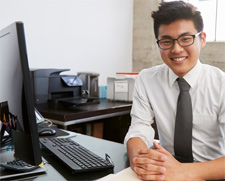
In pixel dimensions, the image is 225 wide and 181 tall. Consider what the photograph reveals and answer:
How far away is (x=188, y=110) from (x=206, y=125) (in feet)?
0.44

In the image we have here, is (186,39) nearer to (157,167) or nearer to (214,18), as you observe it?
(157,167)

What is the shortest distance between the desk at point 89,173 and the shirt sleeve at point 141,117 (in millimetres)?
133

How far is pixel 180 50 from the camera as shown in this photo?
1220 mm

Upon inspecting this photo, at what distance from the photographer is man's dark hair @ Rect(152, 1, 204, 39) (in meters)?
1.25

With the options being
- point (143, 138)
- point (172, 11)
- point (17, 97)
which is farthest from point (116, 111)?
point (17, 97)

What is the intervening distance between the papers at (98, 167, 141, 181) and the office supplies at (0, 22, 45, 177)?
0.23 m

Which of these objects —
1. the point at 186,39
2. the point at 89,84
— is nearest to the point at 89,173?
the point at 186,39

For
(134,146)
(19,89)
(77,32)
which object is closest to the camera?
(19,89)

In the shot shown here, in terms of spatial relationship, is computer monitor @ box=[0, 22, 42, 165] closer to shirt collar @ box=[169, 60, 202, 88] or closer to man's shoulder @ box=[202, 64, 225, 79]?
shirt collar @ box=[169, 60, 202, 88]

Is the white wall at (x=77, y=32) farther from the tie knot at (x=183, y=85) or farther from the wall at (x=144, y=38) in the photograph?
the tie knot at (x=183, y=85)

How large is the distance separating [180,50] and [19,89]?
2.67ft

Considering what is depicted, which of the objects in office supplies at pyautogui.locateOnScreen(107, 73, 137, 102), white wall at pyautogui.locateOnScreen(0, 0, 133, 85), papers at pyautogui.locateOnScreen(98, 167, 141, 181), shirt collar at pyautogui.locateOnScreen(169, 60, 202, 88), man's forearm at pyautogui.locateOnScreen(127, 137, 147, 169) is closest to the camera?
papers at pyautogui.locateOnScreen(98, 167, 141, 181)

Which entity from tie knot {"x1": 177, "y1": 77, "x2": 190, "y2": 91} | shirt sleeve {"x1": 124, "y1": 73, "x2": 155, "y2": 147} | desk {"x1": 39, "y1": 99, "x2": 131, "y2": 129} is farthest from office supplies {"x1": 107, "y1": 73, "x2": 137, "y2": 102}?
tie knot {"x1": 177, "y1": 77, "x2": 190, "y2": 91}

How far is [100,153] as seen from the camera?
1070 mm
